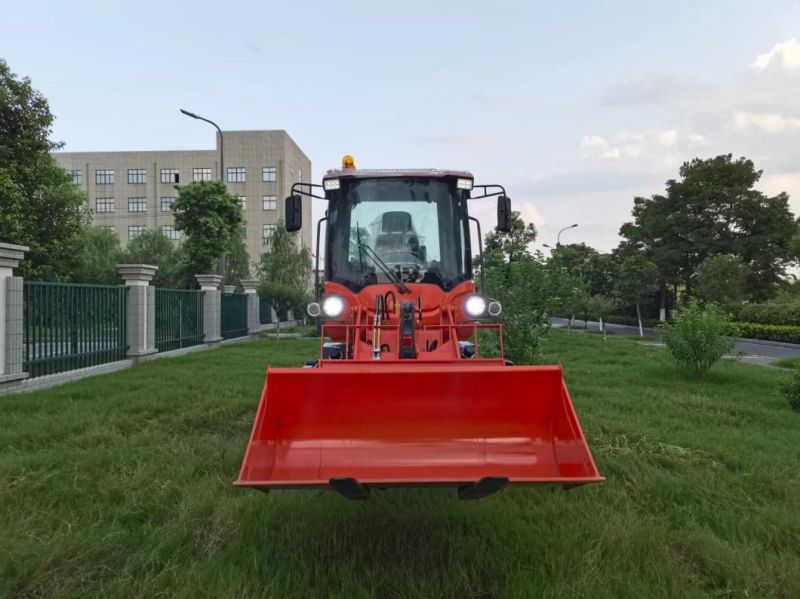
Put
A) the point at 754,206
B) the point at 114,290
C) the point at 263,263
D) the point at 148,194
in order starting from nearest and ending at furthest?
1. the point at 114,290
2. the point at 263,263
3. the point at 754,206
4. the point at 148,194

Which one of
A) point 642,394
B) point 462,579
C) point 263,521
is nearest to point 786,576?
point 462,579

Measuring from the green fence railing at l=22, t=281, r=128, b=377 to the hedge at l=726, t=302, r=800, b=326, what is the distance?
2705 centimetres

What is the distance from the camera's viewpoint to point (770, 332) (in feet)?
82.0

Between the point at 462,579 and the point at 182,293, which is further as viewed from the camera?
the point at 182,293

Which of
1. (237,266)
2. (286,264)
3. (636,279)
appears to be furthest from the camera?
(237,266)

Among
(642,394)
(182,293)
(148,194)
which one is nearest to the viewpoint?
(642,394)

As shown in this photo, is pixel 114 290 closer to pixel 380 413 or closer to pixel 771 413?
pixel 380 413

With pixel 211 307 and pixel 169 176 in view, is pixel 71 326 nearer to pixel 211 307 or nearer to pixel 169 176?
pixel 211 307

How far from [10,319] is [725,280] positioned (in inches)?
1287

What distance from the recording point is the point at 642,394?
28.6 feet

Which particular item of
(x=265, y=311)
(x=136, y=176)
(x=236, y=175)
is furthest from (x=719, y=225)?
(x=136, y=176)

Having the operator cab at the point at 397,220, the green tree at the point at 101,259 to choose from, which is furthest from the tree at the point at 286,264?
the operator cab at the point at 397,220

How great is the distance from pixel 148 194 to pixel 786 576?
6357 cm

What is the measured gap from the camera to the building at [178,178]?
56688 millimetres
